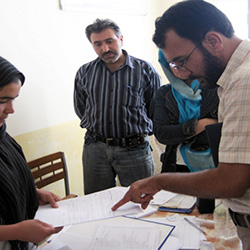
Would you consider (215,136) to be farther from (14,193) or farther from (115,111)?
(115,111)

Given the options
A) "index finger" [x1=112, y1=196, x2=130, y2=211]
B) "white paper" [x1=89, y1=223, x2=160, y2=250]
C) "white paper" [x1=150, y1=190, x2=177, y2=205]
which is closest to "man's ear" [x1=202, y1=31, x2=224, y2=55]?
"index finger" [x1=112, y1=196, x2=130, y2=211]

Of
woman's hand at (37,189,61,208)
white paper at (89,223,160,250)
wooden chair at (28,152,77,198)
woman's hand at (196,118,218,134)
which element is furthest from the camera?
wooden chair at (28,152,77,198)

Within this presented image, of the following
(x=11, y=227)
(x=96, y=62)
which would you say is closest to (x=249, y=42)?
(x=11, y=227)

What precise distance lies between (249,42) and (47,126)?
2045mm

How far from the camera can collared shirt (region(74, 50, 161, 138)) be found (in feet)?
7.47

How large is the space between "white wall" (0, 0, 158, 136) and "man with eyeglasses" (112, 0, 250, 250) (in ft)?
5.32

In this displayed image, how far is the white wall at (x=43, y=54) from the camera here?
7.47 ft

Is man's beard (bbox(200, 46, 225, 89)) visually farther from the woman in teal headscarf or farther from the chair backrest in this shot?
the chair backrest

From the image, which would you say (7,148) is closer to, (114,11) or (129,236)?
(129,236)

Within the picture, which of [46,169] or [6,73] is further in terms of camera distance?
[46,169]

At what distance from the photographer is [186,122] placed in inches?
66.5

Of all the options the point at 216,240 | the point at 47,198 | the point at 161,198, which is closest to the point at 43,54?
the point at 47,198

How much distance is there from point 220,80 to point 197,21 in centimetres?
21

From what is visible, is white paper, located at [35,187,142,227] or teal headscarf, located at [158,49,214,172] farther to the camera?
teal headscarf, located at [158,49,214,172]
